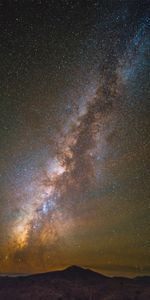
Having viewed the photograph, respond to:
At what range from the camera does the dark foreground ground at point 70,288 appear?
242 feet

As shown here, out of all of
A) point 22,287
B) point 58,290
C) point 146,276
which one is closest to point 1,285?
point 22,287

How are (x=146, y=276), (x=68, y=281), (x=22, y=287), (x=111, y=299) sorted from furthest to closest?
(x=146, y=276) → (x=68, y=281) → (x=22, y=287) → (x=111, y=299)

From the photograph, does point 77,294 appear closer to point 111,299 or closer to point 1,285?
point 111,299

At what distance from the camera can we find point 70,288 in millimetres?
84312

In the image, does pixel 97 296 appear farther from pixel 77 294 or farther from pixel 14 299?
pixel 14 299

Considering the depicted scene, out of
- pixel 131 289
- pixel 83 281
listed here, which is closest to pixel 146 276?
pixel 83 281

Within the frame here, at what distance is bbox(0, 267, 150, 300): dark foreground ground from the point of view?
73875 millimetres

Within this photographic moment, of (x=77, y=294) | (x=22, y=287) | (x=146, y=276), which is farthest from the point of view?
(x=146, y=276)

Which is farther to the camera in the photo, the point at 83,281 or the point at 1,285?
the point at 83,281

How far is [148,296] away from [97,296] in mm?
12105

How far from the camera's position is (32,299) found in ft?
235

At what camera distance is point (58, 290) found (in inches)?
3199

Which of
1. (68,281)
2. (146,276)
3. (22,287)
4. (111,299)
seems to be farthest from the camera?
(146,276)

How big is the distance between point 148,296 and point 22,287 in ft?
110
